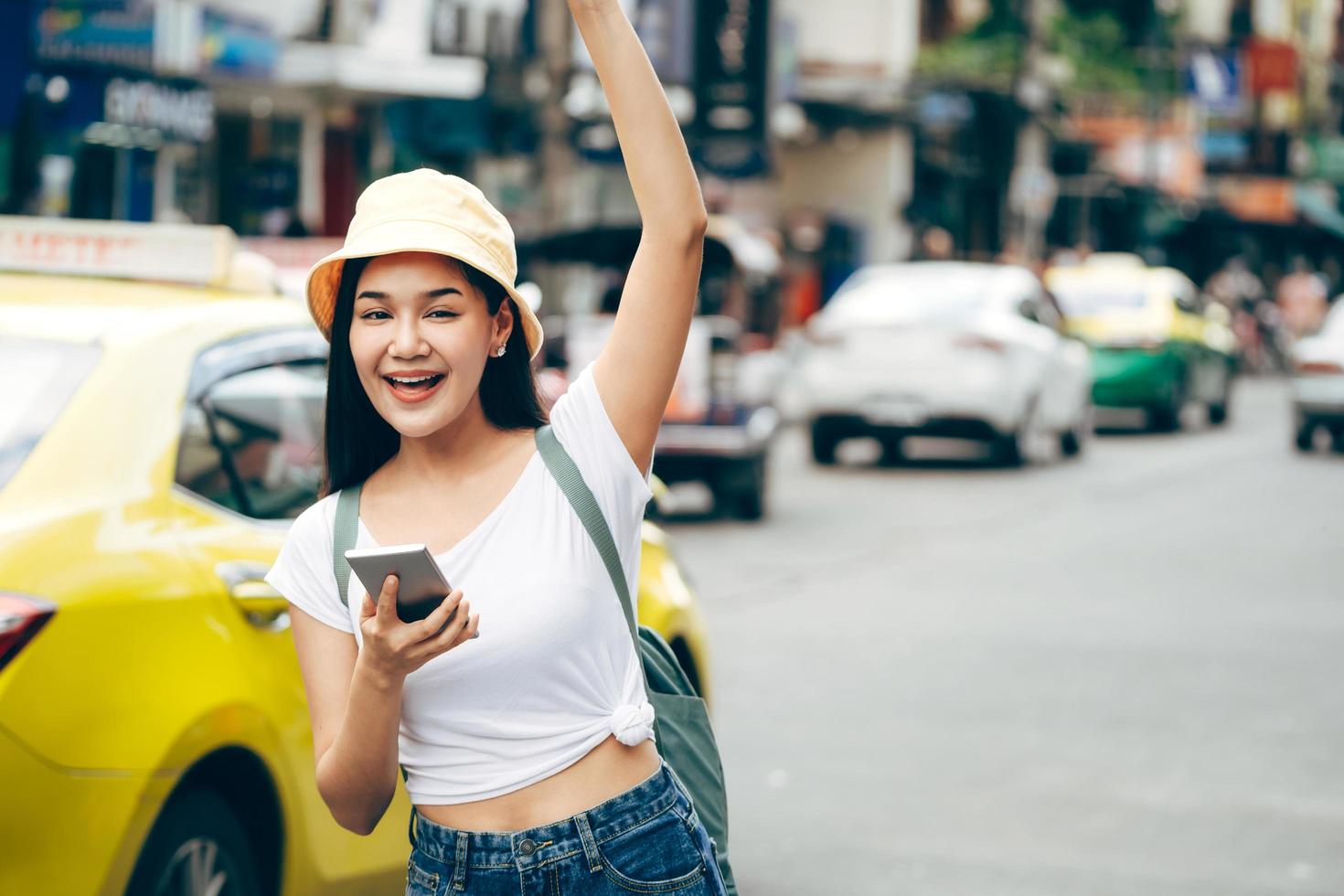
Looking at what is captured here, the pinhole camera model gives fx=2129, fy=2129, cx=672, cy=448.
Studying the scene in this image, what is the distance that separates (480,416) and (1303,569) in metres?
10.7

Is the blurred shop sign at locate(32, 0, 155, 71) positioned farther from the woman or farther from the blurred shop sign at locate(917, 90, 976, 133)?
the blurred shop sign at locate(917, 90, 976, 133)

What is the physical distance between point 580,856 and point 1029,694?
6.20 m

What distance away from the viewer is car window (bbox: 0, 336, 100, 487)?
377cm

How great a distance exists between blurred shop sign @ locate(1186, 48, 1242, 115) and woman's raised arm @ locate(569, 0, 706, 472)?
45.0 meters

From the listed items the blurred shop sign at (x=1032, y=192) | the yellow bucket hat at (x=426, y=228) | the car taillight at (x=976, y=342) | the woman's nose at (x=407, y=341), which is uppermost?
the blurred shop sign at (x=1032, y=192)

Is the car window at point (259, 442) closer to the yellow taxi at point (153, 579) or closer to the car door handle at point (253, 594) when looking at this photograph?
the yellow taxi at point (153, 579)

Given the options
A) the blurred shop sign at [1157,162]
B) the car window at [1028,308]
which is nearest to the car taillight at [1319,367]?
the car window at [1028,308]

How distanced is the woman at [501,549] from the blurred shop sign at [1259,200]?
56.7 metres

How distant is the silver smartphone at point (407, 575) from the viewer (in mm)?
2225

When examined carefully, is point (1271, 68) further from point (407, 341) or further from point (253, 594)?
point (407, 341)

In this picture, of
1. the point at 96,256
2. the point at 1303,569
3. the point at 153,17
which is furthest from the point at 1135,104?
the point at 96,256

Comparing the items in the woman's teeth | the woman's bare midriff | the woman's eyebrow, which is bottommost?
the woman's bare midriff

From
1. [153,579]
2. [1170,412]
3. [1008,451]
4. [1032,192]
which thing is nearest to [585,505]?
[153,579]

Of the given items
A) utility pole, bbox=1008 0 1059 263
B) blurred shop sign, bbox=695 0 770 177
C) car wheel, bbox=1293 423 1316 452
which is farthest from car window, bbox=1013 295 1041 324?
utility pole, bbox=1008 0 1059 263
